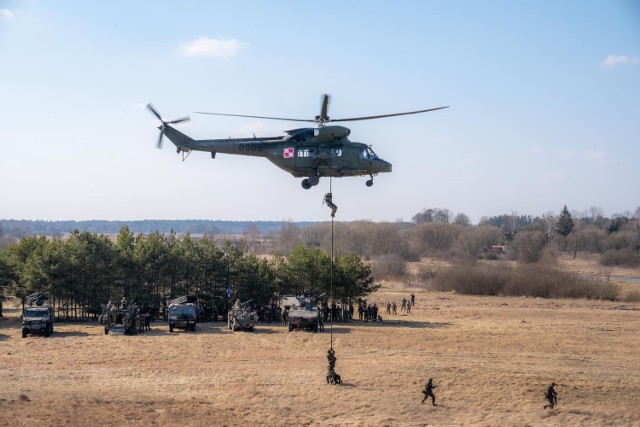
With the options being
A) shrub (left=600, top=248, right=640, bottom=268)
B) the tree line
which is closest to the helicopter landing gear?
the tree line

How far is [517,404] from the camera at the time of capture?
19359 millimetres

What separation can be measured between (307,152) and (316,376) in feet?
24.8

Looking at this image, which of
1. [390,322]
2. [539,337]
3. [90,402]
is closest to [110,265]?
[390,322]

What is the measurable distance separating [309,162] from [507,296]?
38891 mm

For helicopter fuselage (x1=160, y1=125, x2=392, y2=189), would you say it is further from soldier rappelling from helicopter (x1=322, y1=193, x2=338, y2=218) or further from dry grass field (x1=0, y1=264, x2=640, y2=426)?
dry grass field (x1=0, y1=264, x2=640, y2=426)

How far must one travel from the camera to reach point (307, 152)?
2391 cm

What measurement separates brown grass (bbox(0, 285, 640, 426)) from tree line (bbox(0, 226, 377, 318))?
8.78ft

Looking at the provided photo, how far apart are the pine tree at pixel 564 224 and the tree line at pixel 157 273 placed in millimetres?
81602

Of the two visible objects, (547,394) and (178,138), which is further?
(178,138)

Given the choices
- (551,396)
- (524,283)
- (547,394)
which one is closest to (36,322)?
(547,394)

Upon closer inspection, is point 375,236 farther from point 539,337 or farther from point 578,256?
point 539,337

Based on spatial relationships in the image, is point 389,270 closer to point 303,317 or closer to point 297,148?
point 303,317

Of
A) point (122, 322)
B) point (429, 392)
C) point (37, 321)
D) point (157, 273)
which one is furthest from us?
point (157, 273)

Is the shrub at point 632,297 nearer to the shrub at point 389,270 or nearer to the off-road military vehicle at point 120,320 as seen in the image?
the shrub at point 389,270
